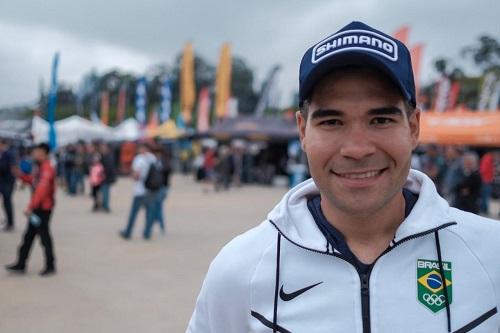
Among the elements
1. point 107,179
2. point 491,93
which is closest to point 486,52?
point 491,93

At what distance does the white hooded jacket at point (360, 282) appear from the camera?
1.34 metres

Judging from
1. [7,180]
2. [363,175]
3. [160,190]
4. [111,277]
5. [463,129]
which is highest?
[463,129]

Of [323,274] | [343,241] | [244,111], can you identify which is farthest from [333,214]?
[244,111]

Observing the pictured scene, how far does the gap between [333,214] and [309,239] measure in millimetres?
142

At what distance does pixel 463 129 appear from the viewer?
53.2ft

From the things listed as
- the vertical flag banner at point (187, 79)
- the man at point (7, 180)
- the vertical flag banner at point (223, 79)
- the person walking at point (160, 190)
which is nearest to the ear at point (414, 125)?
the person walking at point (160, 190)

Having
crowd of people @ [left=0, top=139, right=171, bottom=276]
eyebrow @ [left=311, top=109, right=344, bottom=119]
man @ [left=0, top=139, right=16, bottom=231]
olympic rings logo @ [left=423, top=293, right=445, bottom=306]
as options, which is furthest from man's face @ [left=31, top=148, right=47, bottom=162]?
olympic rings logo @ [left=423, top=293, right=445, bottom=306]

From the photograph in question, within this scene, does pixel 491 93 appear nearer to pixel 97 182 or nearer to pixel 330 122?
pixel 97 182

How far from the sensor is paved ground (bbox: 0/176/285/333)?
4.83m

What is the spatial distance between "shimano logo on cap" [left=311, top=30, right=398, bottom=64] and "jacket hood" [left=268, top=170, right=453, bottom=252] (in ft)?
1.46

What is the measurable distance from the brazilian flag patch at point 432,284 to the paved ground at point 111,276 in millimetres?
3625

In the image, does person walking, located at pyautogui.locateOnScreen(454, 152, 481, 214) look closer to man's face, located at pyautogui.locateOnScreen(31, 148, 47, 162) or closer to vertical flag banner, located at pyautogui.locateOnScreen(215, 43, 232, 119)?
man's face, located at pyautogui.locateOnScreen(31, 148, 47, 162)

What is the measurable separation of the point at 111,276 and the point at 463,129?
1308 centimetres

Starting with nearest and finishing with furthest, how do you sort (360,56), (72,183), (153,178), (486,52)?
(360,56)
(153,178)
(72,183)
(486,52)
